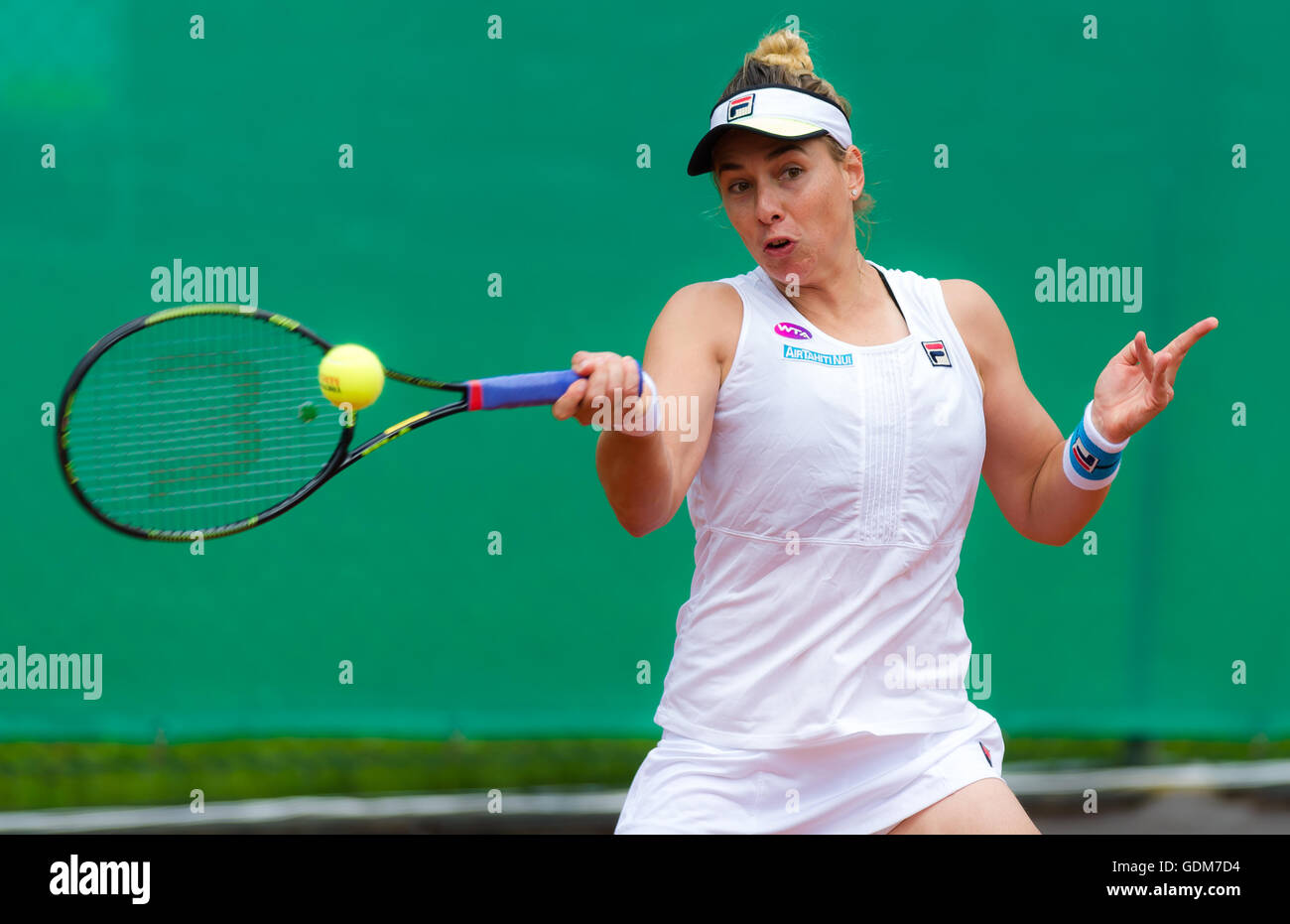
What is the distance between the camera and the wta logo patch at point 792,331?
221 centimetres

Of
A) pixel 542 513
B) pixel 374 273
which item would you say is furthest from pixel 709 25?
pixel 542 513

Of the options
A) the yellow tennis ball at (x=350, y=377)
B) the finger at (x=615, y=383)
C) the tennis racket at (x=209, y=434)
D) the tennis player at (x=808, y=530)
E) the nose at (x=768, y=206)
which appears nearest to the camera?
the finger at (x=615, y=383)

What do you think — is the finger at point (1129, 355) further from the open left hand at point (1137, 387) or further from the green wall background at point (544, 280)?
the green wall background at point (544, 280)

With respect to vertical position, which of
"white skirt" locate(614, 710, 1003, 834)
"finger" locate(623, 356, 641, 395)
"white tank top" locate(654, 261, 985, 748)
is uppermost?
"finger" locate(623, 356, 641, 395)

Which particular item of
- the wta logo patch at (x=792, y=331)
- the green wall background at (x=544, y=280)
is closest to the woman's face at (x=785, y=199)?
the wta logo patch at (x=792, y=331)

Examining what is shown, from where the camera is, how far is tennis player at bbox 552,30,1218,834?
2.13m

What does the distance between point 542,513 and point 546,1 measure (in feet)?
4.70

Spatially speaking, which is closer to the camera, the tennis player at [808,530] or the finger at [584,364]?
the finger at [584,364]

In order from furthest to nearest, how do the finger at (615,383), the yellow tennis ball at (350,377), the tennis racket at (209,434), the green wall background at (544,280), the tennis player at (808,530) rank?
the green wall background at (544,280) < the tennis racket at (209,434) < the tennis player at (808,530) < the yellow tennis ball at (350,377) < the finger at (615,383)

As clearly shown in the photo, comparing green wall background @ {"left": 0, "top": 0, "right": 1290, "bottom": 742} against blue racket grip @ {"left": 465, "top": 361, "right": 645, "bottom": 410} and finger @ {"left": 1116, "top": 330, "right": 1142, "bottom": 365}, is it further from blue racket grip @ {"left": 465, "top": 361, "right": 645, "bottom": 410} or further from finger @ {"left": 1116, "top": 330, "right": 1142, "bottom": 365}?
blue racket grip @ {"left": 465, "top": 361, "right": 645, "bottom": 410}

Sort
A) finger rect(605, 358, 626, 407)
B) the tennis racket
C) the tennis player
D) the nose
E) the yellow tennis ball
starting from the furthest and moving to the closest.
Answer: the tennis racket → the nose → the tennis player → the yellow tennis ball → finger rect(605, 358, 626, 407)

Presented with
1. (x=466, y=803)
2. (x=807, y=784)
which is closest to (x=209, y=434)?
(x=807, y=784)

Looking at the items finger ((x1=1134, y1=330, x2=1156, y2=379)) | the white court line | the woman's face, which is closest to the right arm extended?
the woman's face
